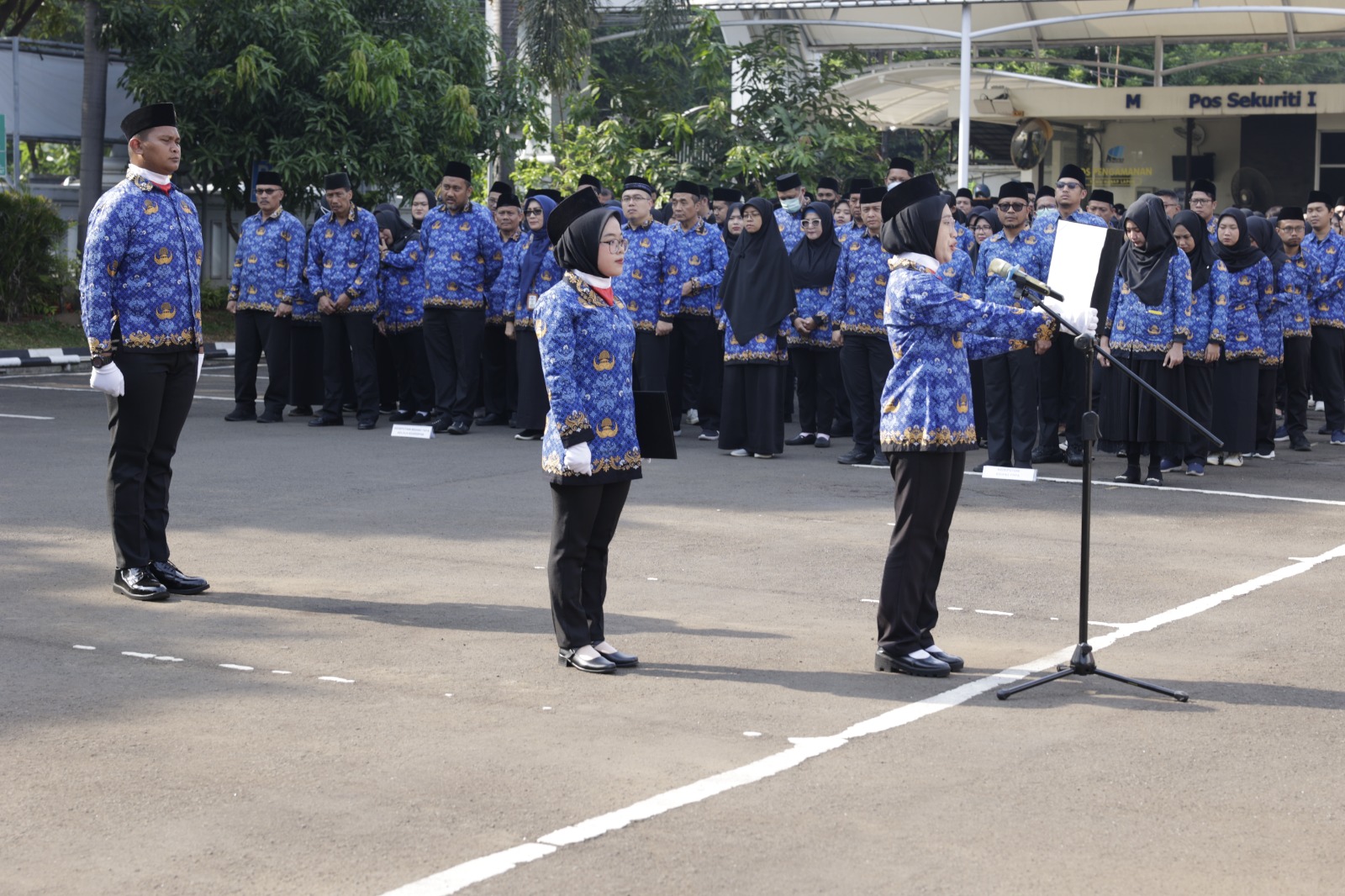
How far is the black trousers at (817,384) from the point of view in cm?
1514

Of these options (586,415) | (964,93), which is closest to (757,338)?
(586,415)

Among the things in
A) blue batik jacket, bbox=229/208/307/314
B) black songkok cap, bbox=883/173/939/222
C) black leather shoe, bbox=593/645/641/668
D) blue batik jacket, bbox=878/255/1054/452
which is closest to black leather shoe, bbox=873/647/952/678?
blue batik jacket, bbox=878/255/1054/452

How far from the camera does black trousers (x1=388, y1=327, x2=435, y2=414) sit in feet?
53.0

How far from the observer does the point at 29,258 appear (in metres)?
24.0

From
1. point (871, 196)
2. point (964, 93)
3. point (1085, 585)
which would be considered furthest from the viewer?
point (964, 93)

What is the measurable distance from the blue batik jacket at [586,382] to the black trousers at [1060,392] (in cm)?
756

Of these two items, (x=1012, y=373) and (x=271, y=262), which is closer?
(x=1012, y=373)

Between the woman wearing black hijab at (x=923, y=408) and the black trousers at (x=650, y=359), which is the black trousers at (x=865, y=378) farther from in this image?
the woman wearing black hijab at (x=923, y=408)

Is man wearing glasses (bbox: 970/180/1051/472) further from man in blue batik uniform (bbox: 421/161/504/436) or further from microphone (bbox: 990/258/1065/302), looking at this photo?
microphone (bbox: 990/258/1065/302)

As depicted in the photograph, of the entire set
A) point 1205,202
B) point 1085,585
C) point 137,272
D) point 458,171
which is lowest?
point 1085,585

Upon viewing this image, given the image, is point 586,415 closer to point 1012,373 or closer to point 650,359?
point 1012,373

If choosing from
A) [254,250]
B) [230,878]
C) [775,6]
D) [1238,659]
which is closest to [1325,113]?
[775,6]

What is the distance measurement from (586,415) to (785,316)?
24.0 ft

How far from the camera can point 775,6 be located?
928 inches
